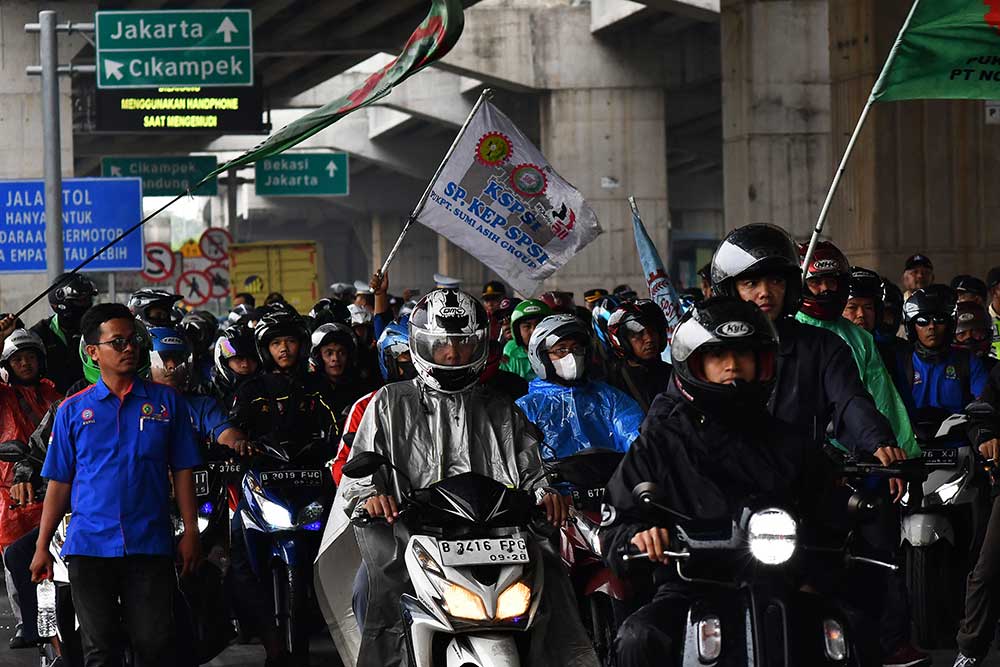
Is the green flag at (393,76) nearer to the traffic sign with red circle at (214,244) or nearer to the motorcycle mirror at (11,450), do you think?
the motorcycle mirror at (11,450)

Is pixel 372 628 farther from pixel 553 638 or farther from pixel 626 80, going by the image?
pixel 626 80

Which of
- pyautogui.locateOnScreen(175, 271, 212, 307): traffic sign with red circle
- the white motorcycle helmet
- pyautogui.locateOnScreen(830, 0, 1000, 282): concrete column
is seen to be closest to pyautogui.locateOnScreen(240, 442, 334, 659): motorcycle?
the white motorcycle helmet

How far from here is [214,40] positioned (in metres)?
23.2

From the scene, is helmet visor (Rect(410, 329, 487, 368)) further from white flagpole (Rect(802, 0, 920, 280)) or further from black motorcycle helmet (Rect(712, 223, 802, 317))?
white flagpole (Rect(802, 0, 920, 280))

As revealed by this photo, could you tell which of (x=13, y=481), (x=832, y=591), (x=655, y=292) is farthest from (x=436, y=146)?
(x=832, y=591)

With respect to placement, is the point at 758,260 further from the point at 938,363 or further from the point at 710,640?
the point at 938,363

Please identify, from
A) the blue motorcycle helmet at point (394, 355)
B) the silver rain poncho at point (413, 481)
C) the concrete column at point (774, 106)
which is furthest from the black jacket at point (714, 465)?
the concrete column at point (774, 106)

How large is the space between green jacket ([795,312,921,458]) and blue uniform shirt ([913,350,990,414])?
190 cm

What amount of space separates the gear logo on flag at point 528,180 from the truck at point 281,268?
115ft

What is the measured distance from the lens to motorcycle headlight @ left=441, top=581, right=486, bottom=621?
5.91m

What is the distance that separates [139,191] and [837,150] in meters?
8.24

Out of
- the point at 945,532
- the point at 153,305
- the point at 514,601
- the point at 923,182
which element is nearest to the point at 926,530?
the point at 945,532

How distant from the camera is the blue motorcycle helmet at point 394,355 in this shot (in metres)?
11.7

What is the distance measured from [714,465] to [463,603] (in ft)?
3.64
